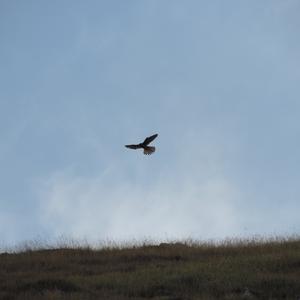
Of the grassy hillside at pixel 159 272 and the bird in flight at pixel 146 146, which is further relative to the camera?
the grassy hillside at pixel 159 272

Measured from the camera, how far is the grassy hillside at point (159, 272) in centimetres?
1692

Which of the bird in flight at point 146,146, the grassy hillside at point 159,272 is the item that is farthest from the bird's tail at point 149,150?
the grassy hillside at point 159,272

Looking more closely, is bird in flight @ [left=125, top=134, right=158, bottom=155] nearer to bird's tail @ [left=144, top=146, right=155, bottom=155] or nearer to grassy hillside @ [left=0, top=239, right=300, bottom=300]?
bird's tail @ [left=144, top=146, right=155, bottom=155]

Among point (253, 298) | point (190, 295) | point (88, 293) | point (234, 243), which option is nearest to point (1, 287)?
point (88, 293)

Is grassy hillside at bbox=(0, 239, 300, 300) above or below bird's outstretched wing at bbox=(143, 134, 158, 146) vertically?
below

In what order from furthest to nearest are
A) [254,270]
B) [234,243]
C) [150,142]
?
[234,243] < [254,270] < [150,142]

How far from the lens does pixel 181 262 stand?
Answer: 20938mm

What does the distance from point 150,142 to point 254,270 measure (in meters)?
6.12

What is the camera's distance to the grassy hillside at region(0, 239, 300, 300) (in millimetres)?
16922

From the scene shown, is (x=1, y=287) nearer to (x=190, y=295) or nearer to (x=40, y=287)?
(x=40, y=287)

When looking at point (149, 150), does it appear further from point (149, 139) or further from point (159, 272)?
point (159, 272)

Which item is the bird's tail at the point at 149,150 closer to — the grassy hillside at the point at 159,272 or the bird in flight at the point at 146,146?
the bird in flight at the point at 146,146

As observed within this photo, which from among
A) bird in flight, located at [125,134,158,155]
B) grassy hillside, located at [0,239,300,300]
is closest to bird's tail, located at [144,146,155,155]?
bird in flight, located at [125,134,158,155]

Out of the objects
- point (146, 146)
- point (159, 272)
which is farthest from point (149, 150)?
point (159, 272)
